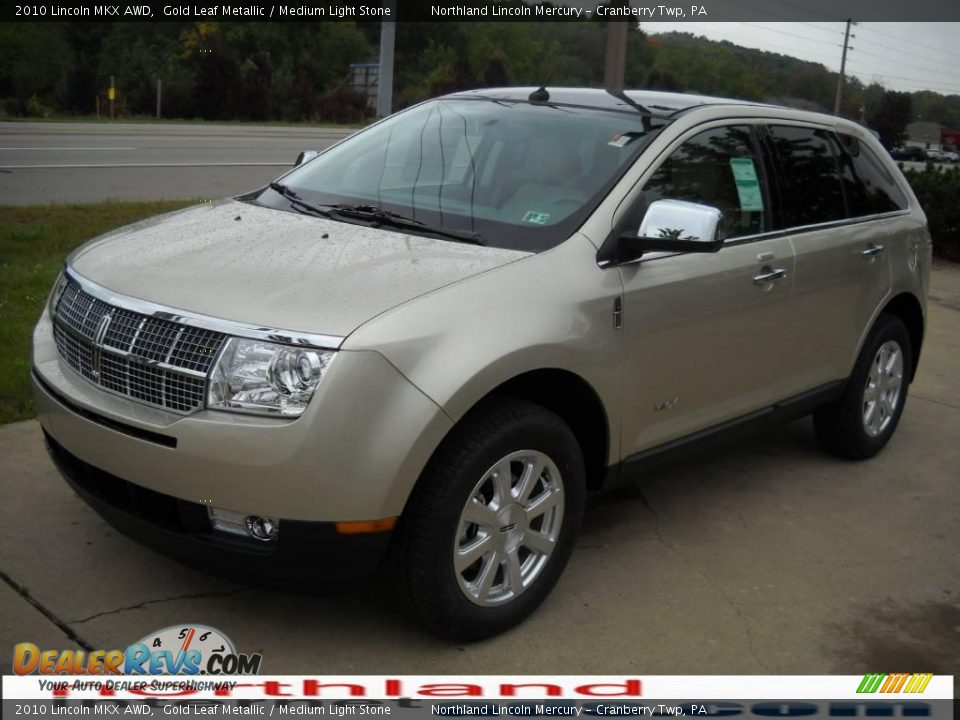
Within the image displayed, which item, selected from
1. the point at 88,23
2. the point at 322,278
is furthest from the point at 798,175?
the point at 88,23

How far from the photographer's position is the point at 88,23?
5853 cm

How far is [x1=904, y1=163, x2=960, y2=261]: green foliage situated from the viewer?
13.2 metres

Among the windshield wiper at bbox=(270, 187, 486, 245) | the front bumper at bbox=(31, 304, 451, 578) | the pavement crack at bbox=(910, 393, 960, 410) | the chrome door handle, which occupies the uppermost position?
the windshield wiper at bbox=(270, 187, 486, 245)

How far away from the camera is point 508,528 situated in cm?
361

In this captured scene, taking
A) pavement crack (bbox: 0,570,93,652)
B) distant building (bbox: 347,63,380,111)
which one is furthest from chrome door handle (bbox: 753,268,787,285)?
distant building (bbox: 347,63,380,111)

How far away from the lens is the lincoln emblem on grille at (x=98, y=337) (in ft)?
11.4

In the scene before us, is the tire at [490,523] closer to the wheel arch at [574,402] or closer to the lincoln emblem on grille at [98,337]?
the wheel arch at [574,402]

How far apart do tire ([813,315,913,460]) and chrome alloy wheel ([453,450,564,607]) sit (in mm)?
2310

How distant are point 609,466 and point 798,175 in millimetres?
1826

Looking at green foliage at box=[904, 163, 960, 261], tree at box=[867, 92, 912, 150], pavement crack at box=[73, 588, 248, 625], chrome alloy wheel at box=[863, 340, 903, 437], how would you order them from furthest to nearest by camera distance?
tree at box=[867, 92, 912, 150], green foliage at box=[904, 163, 960, 261], chrome alloy wheel at box=[863, 340, 903, 437], pavement crack at box=[73, 588, 248, 625]

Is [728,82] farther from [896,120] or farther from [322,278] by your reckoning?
[322,278]

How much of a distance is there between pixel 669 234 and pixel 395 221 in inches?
38.5

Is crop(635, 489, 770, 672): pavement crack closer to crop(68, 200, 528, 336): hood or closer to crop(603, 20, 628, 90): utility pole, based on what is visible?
crop(68, 200, 528, 336): hood

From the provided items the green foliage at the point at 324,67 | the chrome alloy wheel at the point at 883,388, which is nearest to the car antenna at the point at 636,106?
the chrome alloy wheel at the point at 883,388
